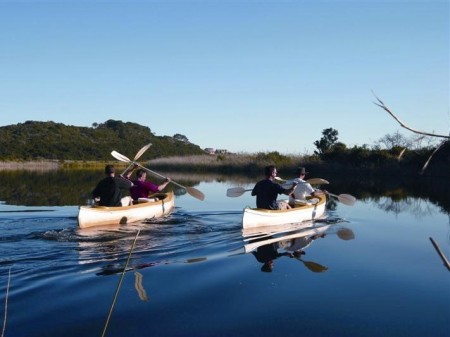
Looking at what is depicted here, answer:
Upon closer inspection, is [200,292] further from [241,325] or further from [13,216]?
[13,216]

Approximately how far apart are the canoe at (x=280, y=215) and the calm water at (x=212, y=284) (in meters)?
0.46

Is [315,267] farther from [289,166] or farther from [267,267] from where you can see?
[289,166]

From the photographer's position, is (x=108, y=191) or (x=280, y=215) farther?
(x=108, y=191)

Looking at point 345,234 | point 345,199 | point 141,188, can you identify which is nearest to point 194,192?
point 141,188

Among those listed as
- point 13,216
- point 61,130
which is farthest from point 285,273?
point 61,130

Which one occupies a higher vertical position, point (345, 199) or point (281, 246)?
point (345, 199)

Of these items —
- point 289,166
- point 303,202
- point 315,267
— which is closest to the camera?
point 315,267

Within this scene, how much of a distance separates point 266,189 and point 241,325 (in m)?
6.13

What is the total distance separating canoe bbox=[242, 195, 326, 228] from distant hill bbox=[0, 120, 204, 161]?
64.3 meters

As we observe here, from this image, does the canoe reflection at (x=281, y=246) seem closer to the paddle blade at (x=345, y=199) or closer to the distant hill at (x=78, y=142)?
the paddle blade at (x=345, y=199)

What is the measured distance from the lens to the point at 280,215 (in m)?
10.5

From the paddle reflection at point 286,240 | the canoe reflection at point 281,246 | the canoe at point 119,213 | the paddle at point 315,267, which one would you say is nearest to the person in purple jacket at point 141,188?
the canoe at point 119,213

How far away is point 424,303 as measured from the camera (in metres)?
5.28

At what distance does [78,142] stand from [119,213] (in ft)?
260
